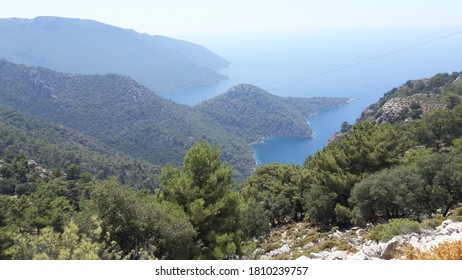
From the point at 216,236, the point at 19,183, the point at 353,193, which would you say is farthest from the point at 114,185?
the point at 19,183

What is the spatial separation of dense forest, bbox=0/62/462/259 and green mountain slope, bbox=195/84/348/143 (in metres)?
126

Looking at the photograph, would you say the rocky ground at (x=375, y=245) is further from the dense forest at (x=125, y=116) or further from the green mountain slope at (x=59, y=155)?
the dense forest at (x=125, y=116)

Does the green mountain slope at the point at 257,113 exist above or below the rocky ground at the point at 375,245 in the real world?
below

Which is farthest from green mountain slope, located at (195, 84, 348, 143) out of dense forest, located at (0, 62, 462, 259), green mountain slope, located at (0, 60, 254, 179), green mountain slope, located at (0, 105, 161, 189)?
dense forest, located at (0, 62, 462, 259)

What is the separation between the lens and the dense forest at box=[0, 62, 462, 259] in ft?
33.9

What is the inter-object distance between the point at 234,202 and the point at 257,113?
16890 centimetres

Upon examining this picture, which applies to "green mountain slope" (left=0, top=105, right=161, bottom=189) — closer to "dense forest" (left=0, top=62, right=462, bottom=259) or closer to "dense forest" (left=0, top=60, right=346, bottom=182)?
"dense forest" (left=0, top=60, right=346, bottom=182)

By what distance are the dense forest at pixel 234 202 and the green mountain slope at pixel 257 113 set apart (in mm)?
125755

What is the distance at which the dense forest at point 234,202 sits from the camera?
10344 mm

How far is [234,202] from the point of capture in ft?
46.4

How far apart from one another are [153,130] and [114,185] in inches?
5045

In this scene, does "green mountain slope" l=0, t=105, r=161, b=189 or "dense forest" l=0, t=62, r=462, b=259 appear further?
"green mountain slope" l=0, t=105, r=161, b=189

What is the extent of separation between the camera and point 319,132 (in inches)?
6511

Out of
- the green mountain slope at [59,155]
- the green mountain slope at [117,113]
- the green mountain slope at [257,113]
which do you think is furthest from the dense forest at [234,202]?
the green mountain slope at [257,113]
